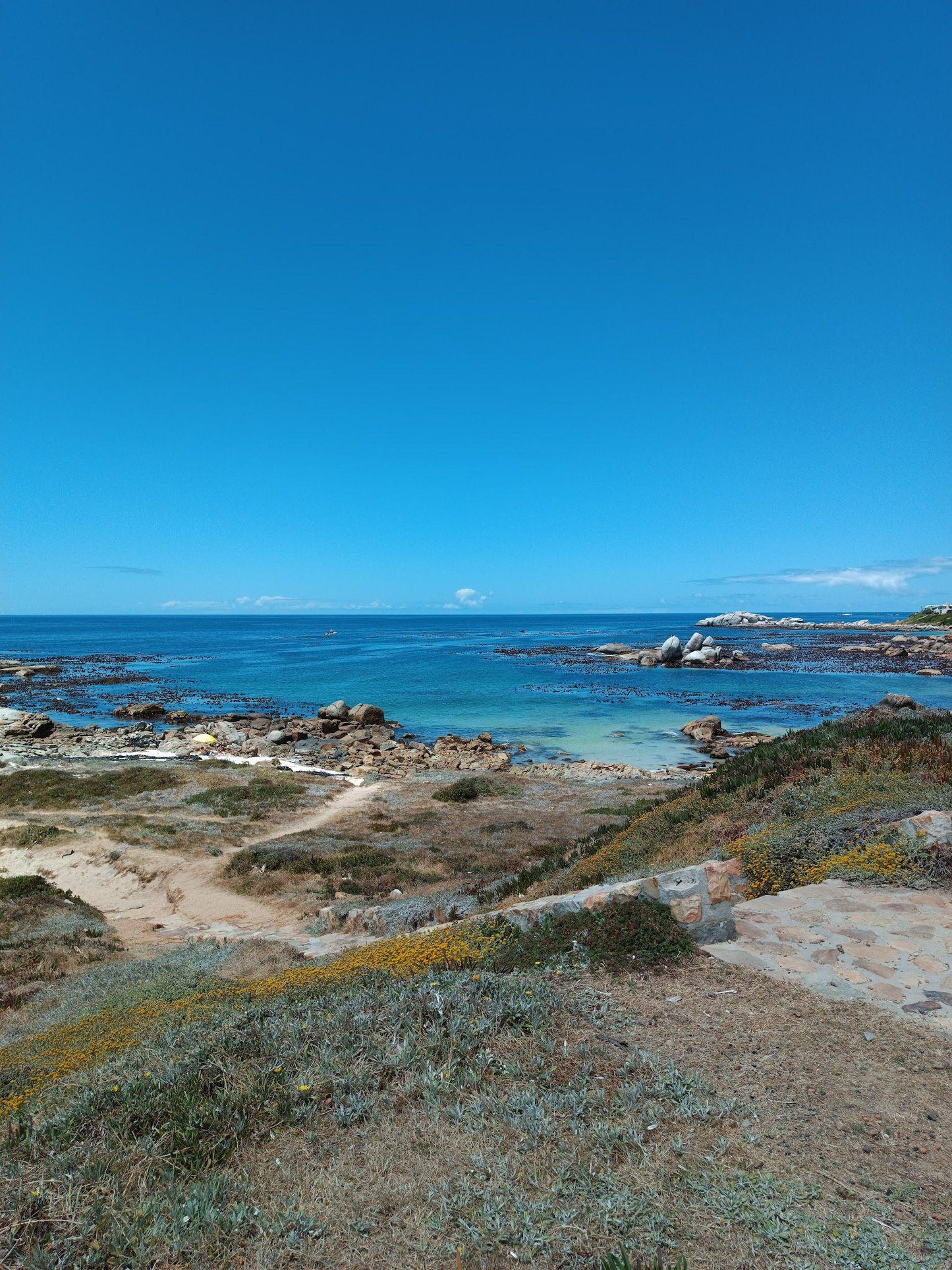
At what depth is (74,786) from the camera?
2814 cm

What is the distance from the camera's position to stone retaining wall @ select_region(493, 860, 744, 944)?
24.5 feet

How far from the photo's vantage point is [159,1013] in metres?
7.56

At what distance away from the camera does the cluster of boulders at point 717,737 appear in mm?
35828

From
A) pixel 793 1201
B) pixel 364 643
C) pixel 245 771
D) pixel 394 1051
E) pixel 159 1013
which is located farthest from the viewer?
pixel 364 643

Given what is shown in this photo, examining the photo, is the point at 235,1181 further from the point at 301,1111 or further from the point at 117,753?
the point at 117,753

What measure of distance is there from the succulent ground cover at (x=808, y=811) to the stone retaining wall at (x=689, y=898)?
2.58m

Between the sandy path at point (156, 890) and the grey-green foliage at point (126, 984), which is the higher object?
the grey-green foliage at point (126, 984)

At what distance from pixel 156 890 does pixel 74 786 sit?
46.3 ft

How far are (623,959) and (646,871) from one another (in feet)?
14.7

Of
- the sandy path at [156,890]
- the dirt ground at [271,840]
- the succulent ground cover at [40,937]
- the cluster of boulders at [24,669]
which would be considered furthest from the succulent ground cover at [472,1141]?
the cluster of boulders at [24,669]

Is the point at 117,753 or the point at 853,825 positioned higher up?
the point at 853,825

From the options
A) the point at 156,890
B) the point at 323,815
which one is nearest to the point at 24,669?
the point at 323,815

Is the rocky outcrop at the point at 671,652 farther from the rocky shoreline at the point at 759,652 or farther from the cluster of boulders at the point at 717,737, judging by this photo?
the cluster of boulders at the point at 717,737

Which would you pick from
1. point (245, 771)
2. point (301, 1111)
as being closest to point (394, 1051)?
point (301, 1111)
